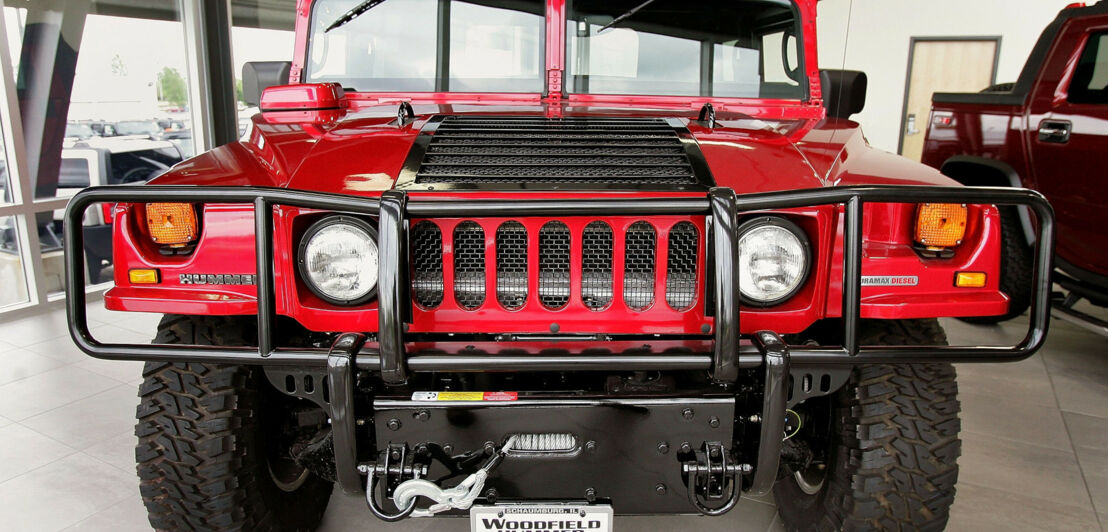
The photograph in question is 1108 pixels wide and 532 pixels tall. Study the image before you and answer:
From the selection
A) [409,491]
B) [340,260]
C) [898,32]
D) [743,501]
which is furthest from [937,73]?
[409,491]

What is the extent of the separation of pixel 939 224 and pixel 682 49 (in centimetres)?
133

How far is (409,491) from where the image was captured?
1.69 meters

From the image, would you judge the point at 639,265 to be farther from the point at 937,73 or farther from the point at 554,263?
the point at 937,73

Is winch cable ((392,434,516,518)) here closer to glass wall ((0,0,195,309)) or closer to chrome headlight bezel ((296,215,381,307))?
chrome headlight bezel ((296,215,381,307))

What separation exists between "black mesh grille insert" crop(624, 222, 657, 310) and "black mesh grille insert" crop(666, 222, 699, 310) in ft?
0.15

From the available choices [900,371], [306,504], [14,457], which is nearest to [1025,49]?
[900,371]

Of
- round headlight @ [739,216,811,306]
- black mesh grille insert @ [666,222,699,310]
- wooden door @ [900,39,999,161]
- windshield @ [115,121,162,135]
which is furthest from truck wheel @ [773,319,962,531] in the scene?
wooden door @ [900,39,999,161]

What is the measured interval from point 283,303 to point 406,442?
1.48 feet

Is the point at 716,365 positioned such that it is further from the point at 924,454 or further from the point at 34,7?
the point at 34,7

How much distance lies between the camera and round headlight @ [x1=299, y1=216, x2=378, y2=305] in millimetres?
1789

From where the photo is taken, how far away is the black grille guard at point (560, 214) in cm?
161

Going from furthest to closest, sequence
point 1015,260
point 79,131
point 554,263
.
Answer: point 79,131
point 1015,260
point 554,263

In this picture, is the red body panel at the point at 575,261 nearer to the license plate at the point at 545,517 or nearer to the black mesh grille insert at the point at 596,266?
the black mesh grille insert at the point at 596,266

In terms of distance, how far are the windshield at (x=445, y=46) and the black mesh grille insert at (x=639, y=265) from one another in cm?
113
